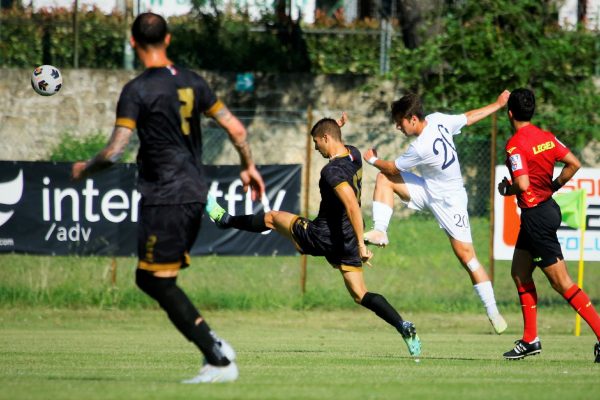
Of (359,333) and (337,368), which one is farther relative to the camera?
(359,333)

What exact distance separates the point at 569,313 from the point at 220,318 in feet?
17.4

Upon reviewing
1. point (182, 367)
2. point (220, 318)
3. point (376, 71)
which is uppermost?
point (376, 71)

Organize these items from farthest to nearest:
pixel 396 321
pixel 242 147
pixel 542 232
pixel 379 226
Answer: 1. pixel 379 226
2. pixel 396 321
3. pixel 542 232
4. pixel 242 147

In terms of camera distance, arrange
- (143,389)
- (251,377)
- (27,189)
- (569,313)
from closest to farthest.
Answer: (143,389) → (251,377) → (27,189) → (569,313)

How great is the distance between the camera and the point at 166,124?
7.40 metres

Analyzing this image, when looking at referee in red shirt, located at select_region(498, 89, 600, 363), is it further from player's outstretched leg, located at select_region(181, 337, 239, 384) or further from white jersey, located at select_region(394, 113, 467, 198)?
player's outstretched leg, located at select_region(181, 337, 239, 384)

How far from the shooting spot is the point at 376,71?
75.9 feet

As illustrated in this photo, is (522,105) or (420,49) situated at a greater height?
(420,49)

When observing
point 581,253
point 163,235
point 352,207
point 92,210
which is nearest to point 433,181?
point 352,207

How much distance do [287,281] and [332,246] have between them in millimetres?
6700

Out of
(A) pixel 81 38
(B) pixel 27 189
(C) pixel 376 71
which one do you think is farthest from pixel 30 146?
(C) pixel 376 71

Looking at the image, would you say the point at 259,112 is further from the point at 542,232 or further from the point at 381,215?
the point at 542,232

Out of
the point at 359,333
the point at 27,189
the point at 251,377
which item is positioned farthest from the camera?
the point at 27,189

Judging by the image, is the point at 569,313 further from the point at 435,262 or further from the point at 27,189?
the point at 27,189
